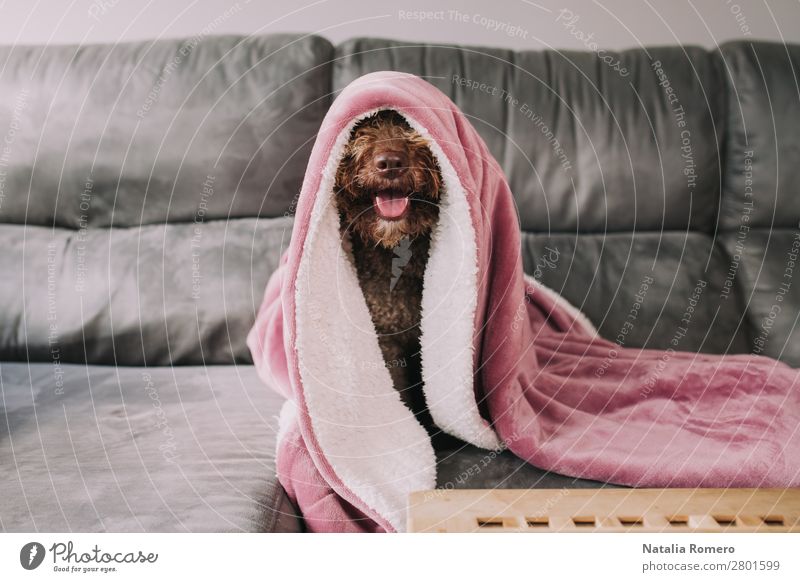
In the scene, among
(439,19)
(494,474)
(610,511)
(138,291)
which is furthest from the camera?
(138,291)

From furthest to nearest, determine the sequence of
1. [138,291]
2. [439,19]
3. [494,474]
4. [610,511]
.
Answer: [138,291] → [439,19] → [494,474] → [610,511]

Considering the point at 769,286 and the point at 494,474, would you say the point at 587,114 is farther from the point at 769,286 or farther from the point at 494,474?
the point at 494,474

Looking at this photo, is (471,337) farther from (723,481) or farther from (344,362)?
(723,481)

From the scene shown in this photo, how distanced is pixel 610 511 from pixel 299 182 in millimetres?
790

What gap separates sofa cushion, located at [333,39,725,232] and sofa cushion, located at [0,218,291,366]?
1.29 feet

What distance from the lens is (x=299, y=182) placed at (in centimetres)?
106

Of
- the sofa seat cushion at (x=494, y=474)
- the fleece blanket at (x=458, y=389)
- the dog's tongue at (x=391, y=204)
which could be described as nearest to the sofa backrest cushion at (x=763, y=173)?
the fleece blanket at (x=458, y=389)

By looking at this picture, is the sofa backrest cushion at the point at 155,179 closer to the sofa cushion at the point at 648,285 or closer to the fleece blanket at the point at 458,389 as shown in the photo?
the fleece blanket at the point at 458,389

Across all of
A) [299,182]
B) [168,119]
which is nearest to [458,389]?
[299,182]

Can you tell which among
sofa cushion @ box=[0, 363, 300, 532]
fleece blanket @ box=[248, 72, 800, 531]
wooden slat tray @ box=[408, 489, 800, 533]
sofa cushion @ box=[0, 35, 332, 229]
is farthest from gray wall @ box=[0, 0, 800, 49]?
wooden slat tray @ box=[408, 489, 800, 533]

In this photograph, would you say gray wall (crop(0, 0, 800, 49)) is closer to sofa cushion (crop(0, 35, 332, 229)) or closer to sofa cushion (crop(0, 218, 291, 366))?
sofa cushion (crop(0, 35, 332, 229))
